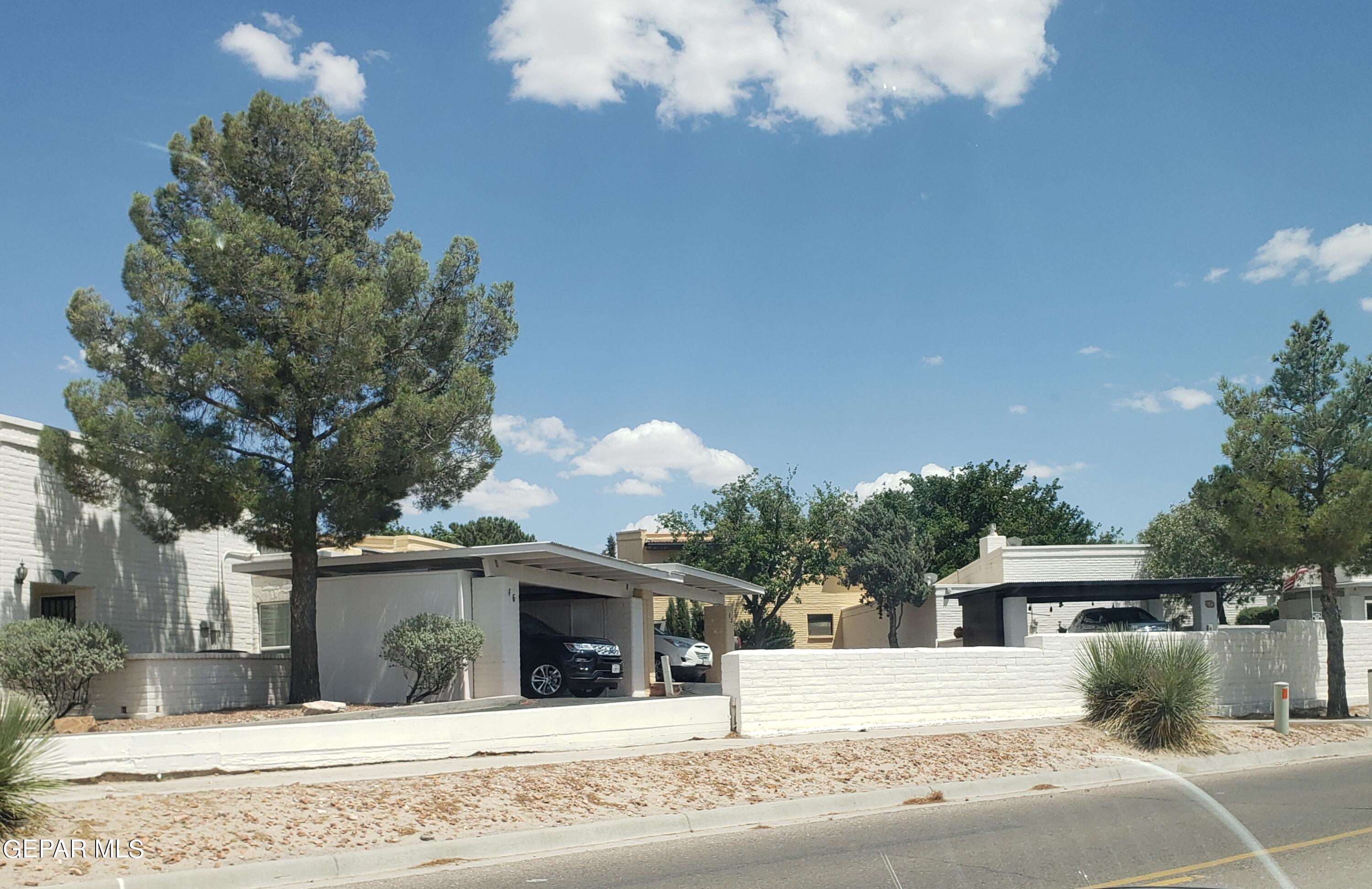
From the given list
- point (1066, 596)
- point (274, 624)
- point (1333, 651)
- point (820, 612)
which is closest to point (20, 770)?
point (274, 624)

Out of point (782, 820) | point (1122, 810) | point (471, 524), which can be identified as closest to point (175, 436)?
point (782, 820)

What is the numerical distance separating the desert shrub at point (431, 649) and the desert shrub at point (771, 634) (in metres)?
23.3

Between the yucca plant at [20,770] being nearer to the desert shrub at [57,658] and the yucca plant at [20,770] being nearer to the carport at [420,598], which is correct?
the desert shrub at [57,658]

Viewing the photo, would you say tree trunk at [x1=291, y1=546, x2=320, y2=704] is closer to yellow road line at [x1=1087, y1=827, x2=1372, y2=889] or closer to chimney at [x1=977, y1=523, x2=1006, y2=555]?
yellow road line at [x1=1087, y1=827, x2=1372, y2=889]

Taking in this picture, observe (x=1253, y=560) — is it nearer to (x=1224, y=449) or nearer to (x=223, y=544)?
(x=1224, y=449)

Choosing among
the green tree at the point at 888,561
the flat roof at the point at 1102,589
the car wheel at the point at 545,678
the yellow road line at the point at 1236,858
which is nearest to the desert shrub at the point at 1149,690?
the yellow road line at the point at 1236,858

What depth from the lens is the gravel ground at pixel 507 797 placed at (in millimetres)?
8906

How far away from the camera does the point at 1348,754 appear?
1714 cm

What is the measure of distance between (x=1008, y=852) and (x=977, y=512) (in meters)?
45.3

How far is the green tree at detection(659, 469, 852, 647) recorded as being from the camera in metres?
40.2

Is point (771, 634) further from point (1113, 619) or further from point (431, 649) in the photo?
point (431, 649)

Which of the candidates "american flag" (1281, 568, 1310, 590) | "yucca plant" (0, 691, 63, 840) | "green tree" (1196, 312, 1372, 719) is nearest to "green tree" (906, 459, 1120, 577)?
"american flag" (1281, 568, 1310, 590)

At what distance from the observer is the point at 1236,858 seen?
30.2ft

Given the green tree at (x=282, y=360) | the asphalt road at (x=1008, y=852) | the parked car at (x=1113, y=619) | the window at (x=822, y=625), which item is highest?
the green tree at (x=282, y=360)
